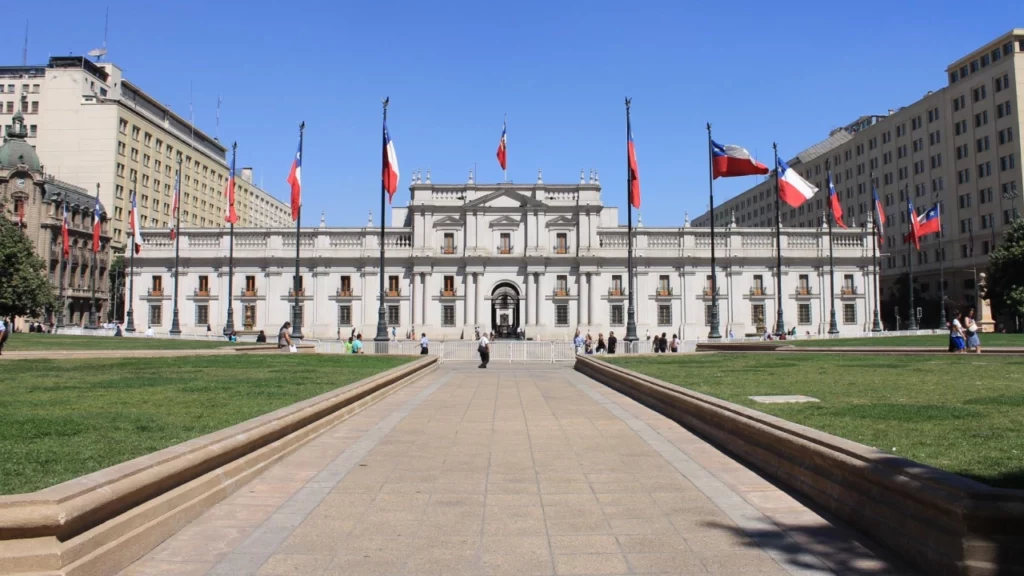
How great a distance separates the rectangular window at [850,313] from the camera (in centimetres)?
6556

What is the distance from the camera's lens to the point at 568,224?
66.9m

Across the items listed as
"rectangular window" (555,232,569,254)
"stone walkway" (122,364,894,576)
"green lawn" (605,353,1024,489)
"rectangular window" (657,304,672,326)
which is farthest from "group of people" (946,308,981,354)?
"rectangular window" (555,232,569,254)

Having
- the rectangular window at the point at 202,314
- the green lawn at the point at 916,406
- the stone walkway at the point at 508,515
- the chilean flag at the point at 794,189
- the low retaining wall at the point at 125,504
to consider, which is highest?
the chilean flag at the point at 794,189

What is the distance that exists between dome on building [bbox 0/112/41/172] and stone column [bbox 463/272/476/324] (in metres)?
42.5

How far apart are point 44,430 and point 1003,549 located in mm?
7992

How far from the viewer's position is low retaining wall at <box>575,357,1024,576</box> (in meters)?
4.17

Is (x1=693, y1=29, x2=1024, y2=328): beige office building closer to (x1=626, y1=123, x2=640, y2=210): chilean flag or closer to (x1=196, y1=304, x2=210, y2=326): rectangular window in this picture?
(x1=626, y1=123, x2=640, y2=210): chilean flag

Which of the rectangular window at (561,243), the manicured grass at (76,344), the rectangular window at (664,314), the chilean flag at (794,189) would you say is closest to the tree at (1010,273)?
the rectangular window at (664,314)

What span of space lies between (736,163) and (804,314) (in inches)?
1489

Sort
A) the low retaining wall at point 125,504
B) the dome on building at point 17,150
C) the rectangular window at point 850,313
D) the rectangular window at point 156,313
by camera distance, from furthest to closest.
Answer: the dome on building at point 17,150
the rectangular window at point 850,313
the rectangular window at point 156,313
the low retaining wall at point 125,504

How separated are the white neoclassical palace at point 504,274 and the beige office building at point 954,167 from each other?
281 inches

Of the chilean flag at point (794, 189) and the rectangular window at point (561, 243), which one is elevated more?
the rectangular window at point (561, 243)

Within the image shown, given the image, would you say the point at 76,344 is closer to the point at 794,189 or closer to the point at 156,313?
the point at 794,189

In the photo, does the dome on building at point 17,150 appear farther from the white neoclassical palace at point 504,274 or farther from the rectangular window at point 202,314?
the rectangular window at point 202,314
